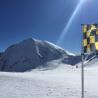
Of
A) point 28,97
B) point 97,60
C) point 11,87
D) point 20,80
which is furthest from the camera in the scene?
point 97,60

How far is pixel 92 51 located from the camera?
1457 centimetres

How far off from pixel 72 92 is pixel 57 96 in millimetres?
2411

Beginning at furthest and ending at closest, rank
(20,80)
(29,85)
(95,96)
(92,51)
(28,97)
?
(20,80) → (29,85) → (95,96) → (28,97) → (92,51)

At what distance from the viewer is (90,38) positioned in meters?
14.9

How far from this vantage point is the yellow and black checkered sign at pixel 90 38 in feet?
Result: 48.0

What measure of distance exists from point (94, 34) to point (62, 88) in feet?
39.2

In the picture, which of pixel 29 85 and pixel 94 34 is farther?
A: pixel 29 85

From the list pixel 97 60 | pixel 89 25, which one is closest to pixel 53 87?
pixel 89 25

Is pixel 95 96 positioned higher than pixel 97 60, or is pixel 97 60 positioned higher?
pixel 97 60

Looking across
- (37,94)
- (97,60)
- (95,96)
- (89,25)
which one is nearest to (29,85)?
(37,94)

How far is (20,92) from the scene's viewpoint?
2300 cm

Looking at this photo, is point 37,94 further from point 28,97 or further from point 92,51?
point 92,51

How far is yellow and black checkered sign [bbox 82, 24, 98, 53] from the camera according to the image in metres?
14.6

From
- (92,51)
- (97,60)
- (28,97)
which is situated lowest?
(28,97)
